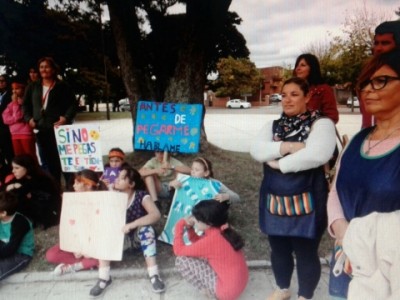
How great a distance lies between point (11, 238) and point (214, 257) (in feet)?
5.44

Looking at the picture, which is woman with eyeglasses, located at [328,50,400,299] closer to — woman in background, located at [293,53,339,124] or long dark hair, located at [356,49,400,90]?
long dark hair, located at [356,49,400,90]

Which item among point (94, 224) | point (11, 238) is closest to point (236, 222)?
point (94, 224)

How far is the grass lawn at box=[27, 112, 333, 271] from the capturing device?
312 centimetres

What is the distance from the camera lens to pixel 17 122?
472 centimetres

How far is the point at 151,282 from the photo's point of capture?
2.79 m

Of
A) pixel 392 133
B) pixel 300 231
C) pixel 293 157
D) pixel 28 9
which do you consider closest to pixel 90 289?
pixel 300 231

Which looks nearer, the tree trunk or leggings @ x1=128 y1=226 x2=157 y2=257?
leggings @ x1=128 y1=226 x2=157 y2=257

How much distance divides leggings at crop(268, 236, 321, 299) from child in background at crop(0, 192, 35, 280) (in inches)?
78.3

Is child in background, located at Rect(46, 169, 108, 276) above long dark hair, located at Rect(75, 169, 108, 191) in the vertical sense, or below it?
below

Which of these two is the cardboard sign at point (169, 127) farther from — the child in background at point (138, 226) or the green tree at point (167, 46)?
the green tree at point (167, 46)

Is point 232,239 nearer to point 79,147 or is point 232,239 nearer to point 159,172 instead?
point 159,172

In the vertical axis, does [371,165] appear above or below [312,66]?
below

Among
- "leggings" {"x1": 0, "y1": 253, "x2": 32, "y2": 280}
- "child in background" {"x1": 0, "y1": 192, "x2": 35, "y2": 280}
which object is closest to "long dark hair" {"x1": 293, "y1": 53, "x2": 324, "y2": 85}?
"child in background" {"x1": 0, "y1": 192, "x2": 35, "y2": 280}

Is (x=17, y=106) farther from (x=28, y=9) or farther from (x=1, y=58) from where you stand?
(x=1, y=58)
